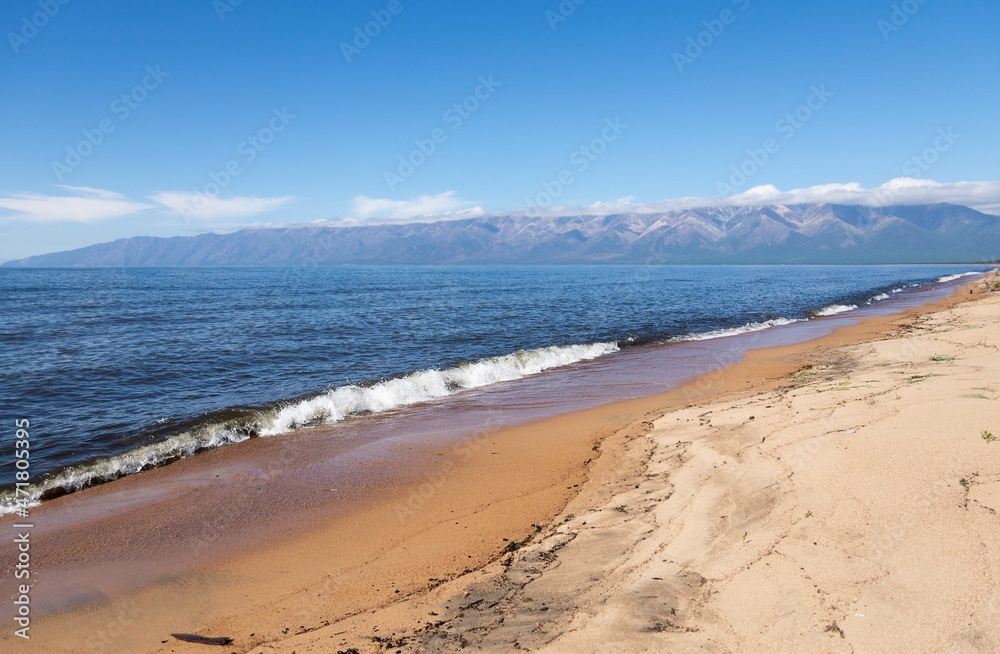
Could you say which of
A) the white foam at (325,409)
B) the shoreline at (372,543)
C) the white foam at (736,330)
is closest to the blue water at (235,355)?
the white foam at (325,409)

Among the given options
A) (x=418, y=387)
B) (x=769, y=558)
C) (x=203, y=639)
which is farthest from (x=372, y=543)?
(x=418, y=387)

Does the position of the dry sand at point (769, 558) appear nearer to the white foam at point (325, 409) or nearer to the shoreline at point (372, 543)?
the shoreline at point (372, 543)

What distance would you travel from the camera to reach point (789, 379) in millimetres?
13609

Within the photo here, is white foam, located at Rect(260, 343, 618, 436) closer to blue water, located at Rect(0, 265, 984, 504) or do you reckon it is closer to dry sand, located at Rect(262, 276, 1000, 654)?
blue water, located at Rect(0, 265, 984, 504)

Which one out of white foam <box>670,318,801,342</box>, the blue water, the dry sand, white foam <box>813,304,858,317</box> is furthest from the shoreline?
white foam <box>813,304,858,317</box>

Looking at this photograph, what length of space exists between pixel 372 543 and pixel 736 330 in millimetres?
24814

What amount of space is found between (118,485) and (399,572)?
244 inches

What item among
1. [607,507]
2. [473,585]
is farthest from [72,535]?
[607,507]

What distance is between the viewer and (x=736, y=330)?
2705 centimetres

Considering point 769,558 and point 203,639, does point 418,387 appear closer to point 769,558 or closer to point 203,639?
point 203,639

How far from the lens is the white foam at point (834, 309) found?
3465 cm

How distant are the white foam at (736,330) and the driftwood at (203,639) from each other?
868 inches

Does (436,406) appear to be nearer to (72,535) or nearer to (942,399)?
(72,535)

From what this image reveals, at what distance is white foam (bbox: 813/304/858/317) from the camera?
3465 centimetres
